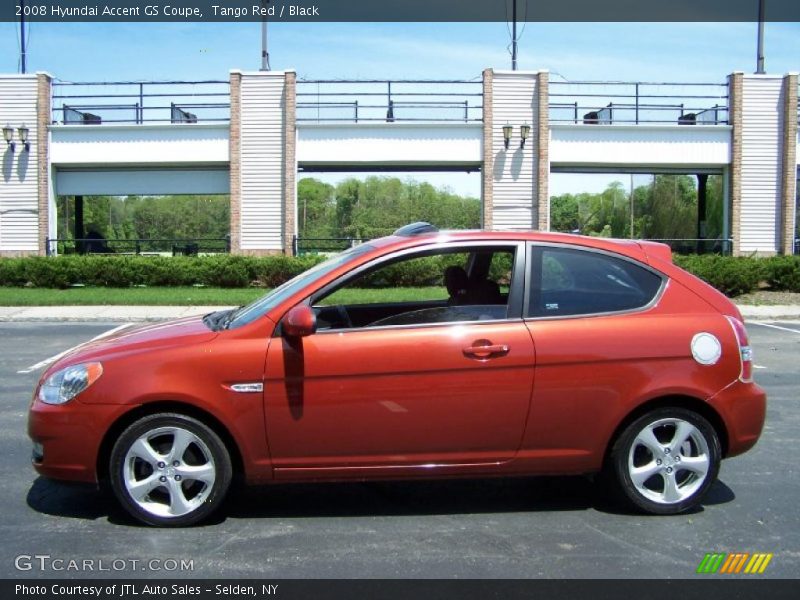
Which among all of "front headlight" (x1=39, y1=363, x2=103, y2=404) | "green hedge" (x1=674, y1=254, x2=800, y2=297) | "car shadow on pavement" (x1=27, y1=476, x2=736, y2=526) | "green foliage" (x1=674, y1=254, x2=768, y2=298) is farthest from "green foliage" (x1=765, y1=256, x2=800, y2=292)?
"front headlight" (x1=39, y1=363, x2=103, y2=404)

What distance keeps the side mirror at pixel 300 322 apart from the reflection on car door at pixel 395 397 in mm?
82

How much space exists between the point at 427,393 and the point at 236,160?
23.5 m

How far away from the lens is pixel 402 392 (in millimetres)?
4785

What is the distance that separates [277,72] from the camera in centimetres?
2709

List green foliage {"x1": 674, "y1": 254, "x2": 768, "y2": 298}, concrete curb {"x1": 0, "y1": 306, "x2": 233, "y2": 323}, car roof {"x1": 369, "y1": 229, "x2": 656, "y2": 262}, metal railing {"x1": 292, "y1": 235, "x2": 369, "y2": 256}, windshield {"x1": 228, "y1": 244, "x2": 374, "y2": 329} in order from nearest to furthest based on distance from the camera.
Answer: windshield {"x1": 228, "y1": 244, "x2": 374, "y2": 329}, car roof {"x1": 369, "y1": 229, "x2": 656, "y2": 262}, concrete curb {"x1": 0, "y1": 306, "x2": 233, "y2": 323}, green foliage {"x1": 674, "y1": 254, "x2": 768, "y2": 298}, metal railing {"x1": 292, "y1": 235, "x2": 369, "y2": 256}

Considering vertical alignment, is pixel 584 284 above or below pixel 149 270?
above

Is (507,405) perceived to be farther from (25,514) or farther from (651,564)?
(25,514)

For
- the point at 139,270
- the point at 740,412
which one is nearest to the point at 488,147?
the point at 139,270

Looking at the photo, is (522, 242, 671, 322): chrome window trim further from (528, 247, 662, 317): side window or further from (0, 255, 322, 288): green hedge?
(0, 255, 322, 288): green hedge

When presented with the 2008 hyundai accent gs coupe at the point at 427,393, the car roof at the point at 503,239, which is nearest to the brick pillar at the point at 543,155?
the car roof at the point at 503,239

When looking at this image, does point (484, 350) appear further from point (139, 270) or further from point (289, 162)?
point (289, 162)

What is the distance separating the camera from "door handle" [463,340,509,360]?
15.8ft

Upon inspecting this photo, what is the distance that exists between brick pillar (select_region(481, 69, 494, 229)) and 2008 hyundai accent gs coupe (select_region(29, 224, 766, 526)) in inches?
861

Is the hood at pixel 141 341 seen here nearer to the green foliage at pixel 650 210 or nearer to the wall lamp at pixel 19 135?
the wall lamp at pixel 19 135
